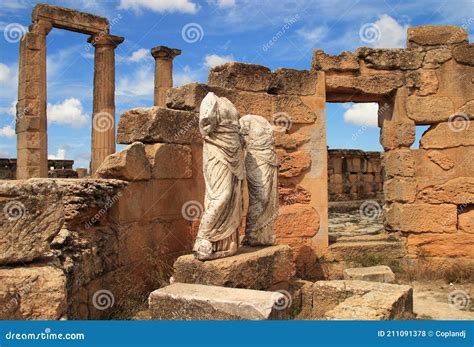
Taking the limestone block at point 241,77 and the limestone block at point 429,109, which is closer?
the limestone block at point 241,77

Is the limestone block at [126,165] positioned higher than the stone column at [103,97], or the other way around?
the stone column at [103,97]

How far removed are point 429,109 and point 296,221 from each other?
2.83 metres

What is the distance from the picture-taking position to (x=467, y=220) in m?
7.33

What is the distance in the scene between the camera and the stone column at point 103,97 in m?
14.0

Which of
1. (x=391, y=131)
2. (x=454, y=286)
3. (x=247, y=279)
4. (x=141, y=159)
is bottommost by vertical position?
(x=454, y=286)

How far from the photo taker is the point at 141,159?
563cm

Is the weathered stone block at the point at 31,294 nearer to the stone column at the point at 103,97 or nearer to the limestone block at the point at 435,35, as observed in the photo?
the limestone block at the point at 435,35

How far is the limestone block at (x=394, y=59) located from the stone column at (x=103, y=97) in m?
8.78

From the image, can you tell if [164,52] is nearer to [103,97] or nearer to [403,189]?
[103,97]

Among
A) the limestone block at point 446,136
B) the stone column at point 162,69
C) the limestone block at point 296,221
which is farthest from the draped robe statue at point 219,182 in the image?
the stone column at point 162,69

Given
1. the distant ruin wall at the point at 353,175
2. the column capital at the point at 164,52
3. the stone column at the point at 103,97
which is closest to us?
the stone column at the point at 103,97

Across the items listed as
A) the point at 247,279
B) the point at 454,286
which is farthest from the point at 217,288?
the point at 454,286

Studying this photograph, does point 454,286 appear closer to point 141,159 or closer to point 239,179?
point 239,179

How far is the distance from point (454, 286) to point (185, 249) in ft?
12.5
